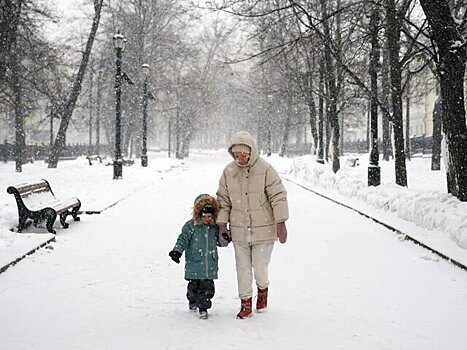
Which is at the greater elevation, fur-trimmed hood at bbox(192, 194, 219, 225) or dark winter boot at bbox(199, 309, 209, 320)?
fur-trimmed hood at bbox(192, 194, 219, 225)

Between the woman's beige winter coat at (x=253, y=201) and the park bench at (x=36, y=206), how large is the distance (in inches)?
212

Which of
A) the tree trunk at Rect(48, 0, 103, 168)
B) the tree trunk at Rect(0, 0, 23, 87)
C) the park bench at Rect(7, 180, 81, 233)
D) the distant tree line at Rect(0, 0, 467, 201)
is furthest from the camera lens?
the tree trunk at Rect(48, 0, 103, 168)

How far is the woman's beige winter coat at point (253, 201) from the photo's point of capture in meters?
5.25

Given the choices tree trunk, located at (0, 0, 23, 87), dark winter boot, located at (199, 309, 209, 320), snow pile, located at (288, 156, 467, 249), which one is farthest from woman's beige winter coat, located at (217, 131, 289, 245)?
tree trunk, located at (0, 0, 23, 87)

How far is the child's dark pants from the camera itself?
5172mm

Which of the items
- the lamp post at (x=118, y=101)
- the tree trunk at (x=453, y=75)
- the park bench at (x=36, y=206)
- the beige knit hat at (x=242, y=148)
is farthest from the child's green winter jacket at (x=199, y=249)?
the lamp post at (x=118, y=101)

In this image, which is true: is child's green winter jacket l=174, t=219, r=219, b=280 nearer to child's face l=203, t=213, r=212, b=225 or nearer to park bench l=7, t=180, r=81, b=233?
child's face l=203, t=213, r=212, b=225

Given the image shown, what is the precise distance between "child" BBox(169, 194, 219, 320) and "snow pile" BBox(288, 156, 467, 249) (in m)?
4.63

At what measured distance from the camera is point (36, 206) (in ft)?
32.6

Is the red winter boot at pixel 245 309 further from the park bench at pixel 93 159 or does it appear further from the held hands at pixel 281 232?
the park bench at pixel 93 159

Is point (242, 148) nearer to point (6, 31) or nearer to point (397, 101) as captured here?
point (397, 101)

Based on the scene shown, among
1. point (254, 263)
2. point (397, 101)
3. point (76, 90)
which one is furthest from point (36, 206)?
point (76, 90)

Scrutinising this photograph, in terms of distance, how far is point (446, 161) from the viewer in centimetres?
1138

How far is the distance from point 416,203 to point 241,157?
22.5 feet
